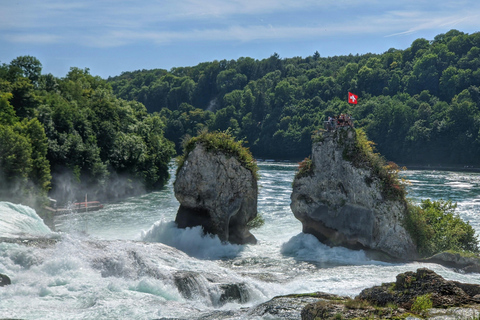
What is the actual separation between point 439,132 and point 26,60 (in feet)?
297

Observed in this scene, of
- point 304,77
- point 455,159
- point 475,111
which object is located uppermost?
point 304,77

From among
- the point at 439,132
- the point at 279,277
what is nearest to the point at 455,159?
the point at 439,132

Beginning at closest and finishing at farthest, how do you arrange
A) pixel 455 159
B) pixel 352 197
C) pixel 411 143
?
pixel 352 197 → pixel 455 159 → pixel 411 143

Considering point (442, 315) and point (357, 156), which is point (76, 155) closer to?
point (357, 156)

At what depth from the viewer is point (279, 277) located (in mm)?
24438

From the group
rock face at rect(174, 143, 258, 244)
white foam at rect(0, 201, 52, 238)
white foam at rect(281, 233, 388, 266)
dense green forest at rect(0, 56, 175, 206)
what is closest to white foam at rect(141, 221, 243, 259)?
rock face at rect(174, 143, 258, 244)

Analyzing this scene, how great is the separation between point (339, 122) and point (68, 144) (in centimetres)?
3623

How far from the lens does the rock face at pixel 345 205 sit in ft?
96.2

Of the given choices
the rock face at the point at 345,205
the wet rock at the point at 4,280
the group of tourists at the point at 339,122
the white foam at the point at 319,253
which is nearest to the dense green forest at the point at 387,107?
the group of tourists at the point at 339,122

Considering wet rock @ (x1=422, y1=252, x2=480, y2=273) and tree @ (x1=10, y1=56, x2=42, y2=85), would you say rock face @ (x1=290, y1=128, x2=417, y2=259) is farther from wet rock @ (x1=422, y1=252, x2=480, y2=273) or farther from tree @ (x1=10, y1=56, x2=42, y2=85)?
tree @ (x1=10, y1=56, x2=42, y2=85)

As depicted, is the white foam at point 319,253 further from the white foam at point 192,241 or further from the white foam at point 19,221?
the white foam at point 19,221

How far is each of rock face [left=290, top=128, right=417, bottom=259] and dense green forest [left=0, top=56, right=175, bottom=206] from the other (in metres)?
24.1

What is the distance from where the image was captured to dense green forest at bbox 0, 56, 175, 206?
145 feet

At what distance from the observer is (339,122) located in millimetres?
31906
